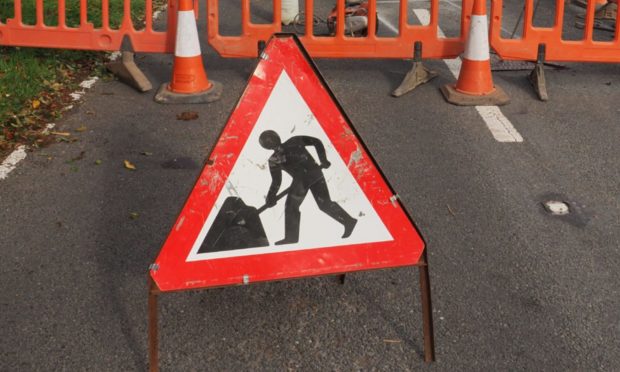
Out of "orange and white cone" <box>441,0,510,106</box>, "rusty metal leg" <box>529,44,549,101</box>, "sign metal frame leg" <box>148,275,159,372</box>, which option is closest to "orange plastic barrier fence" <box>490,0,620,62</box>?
"rusty metal leg" <box>529,44,549,101</box>

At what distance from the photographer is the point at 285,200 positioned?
3.52 m

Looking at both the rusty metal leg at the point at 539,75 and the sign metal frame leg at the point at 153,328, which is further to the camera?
the rusty metal leg at the point at 539,75

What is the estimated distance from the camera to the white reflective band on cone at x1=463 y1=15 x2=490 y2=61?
7.45m

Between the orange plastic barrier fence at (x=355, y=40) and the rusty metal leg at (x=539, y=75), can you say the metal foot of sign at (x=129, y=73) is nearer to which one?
the orange plastic barrier fence at (x=355, y=40)

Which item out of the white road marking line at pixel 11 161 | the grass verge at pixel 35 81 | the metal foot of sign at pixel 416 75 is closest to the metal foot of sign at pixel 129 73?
the grass verge at pixel 35 81

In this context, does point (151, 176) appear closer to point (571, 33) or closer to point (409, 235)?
point (409, 235)

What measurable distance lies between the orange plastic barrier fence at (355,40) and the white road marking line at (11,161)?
Answer: 8.08ft

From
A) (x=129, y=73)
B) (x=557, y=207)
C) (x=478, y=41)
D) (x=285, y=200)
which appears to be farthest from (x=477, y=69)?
(x=285, y=200)

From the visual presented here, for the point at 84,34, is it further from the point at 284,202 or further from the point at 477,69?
the point at 284,202

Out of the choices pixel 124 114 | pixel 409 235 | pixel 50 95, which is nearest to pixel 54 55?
pixel 50 95

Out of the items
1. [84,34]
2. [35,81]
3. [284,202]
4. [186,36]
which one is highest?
[284,202]

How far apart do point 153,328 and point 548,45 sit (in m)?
5.55

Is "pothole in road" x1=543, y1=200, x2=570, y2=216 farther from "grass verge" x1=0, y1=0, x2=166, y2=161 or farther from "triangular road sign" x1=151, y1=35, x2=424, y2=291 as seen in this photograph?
"grass verge" x1=0, y1=0, x2=166, y2=161

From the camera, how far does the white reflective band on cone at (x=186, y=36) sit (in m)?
7.46
